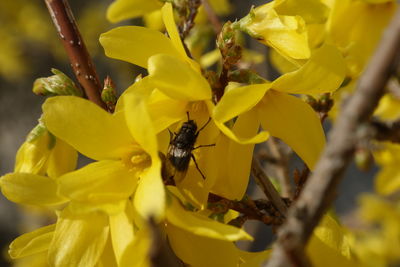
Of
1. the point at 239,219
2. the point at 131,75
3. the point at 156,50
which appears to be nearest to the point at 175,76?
the point at 156,50

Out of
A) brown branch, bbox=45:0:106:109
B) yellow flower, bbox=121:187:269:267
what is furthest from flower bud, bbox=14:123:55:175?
yellow flower, bbox=121:187:269:267

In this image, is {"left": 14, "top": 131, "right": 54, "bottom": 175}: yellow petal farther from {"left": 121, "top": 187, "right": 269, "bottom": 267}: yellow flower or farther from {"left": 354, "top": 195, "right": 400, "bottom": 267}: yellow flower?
{"left": 354, "top": 195, "right": 400, "bottom": 267}: yellow flower

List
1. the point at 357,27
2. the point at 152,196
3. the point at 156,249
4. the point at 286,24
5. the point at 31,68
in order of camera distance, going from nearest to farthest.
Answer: the point at 156,249, the point at 152,196, the point at 286,24, the point at 357,27, the point at 31,68

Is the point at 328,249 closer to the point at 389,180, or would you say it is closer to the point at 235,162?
the point at 235,162

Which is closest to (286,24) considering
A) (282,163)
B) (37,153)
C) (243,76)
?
(243,76)

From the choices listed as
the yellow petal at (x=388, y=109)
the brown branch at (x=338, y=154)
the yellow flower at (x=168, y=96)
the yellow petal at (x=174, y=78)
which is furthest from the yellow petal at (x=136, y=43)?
the yellow petal at (x=388, y=109)

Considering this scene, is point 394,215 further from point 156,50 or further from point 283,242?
point 283,242

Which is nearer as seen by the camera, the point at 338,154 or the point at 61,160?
the point at 338,154
